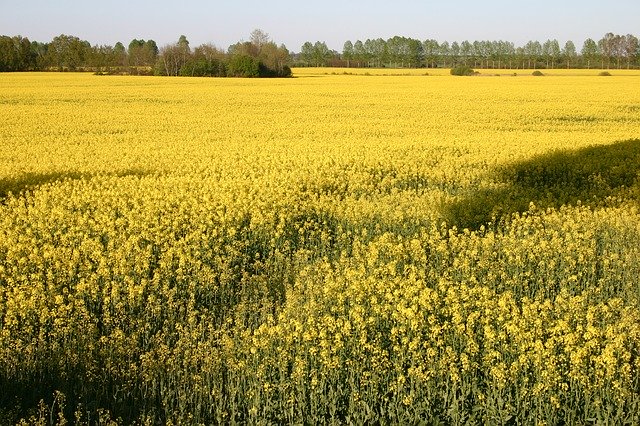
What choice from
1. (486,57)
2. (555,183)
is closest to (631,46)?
(486,57)

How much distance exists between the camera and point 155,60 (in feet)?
301

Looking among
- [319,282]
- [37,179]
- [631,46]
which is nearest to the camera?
[319,282]

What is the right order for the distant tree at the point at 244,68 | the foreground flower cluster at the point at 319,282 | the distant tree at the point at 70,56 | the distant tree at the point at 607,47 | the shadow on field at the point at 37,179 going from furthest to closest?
the distant tree at the point at 607,47, the distant tree at the point at 70,56, the distant tree at the point at 244,68, the shadow on field at the point at 37,179, the foreground flower cluster at the point at 319,282

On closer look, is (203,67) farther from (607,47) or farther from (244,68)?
(607,47)

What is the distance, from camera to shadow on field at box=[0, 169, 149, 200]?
15594mm

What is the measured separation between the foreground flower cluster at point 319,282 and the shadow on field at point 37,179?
68mm

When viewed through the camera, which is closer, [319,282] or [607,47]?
[319,282]

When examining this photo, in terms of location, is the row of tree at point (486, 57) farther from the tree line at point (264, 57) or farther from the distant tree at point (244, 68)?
the distant tree at point (244, 68)

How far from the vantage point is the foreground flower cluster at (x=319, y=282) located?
6602mm

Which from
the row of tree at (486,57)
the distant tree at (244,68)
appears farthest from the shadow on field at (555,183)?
the row of tree at (486,57)

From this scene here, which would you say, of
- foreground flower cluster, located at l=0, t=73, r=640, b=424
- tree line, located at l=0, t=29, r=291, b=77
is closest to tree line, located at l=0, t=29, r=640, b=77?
tree line, located at l=0, t=29, r=291, b=77

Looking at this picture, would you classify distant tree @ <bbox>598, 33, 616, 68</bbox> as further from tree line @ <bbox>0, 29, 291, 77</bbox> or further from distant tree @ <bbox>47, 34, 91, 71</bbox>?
distant tree @ <bbox>47, 34, 91, 71</bbox>

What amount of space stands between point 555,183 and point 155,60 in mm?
79828

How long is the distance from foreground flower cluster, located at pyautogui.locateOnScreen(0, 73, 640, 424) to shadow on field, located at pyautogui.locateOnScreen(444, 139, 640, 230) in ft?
0.24
